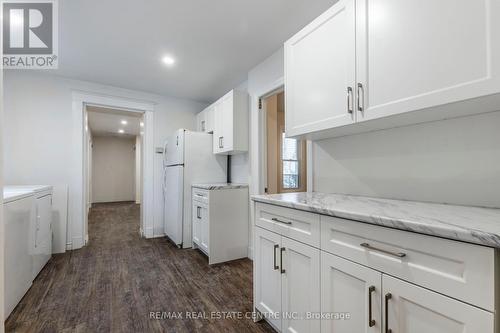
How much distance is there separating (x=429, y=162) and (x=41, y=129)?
4326 mm

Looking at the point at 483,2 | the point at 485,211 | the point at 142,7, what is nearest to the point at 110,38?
the point at 142,7

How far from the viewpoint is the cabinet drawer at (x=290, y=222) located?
1206 mm

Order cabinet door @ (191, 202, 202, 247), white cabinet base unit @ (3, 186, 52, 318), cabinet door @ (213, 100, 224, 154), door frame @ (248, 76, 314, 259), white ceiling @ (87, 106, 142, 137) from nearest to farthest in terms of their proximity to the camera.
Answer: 1. white cabinet base unit @ (3, 186, 52, 318)
2. door frame @ (248, 76, 314, 259)
3. cabinet door @ (191, 202, 202, 247)
4. cabinet door @ (213, 100, 224, 154)
5. white ceiling @ (87, 106, 142, 137)

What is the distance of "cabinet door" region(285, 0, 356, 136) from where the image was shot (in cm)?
132

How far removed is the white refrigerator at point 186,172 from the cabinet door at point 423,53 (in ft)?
8.18

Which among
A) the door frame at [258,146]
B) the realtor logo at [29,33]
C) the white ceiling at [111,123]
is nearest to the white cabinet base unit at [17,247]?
the realtor logo at [29,33]

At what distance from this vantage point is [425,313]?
77 centimetres

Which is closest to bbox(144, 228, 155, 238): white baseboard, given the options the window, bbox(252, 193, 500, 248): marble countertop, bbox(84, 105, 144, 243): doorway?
the window

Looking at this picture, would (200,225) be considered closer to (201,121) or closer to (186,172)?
(186,172)

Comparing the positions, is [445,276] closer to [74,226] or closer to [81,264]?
[81,264]

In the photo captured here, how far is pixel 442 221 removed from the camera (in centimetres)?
79

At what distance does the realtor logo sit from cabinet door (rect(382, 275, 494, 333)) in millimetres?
2888

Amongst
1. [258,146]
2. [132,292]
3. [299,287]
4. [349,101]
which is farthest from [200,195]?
[349,101]

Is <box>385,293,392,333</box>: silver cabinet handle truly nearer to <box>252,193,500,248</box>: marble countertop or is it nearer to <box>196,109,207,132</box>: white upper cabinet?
<box>252,193,500,248</box>: marble countertop
